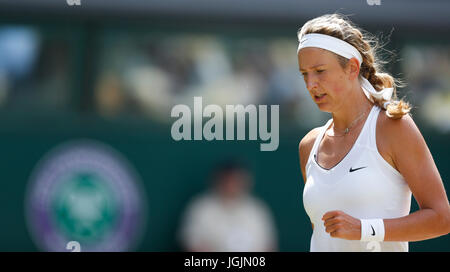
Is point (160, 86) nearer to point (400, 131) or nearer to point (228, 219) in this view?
point (228, 219)

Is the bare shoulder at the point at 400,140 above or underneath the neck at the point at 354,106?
underneath

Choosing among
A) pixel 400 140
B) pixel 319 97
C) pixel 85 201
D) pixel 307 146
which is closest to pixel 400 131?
pixel 400 140

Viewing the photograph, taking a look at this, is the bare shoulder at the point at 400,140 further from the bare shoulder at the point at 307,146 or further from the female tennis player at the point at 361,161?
the bare shoulder at the point at 307,146

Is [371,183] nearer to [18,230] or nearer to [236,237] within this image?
[236,237]

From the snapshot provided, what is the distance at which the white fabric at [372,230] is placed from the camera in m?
2.65

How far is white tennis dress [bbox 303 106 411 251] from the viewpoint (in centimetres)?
275

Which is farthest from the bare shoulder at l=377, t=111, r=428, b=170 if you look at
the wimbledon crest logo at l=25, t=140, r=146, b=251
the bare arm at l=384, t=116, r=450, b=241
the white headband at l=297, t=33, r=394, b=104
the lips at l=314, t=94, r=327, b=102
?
the wimbledon crest logo at l=25, t=140, r=146, b=251

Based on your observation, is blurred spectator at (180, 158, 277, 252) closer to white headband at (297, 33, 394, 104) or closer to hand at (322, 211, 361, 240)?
white headband at (297, 33, 394, 104)

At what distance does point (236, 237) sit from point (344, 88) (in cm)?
326

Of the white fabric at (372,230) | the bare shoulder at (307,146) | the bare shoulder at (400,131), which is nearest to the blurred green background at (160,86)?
the bare shoulder at (307,146)

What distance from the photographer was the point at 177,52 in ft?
19.7

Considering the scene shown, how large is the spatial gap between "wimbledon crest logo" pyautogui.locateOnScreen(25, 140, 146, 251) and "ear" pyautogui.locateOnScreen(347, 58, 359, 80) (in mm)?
3326

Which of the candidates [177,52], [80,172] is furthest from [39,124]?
[177,52]

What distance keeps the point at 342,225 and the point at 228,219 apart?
3.43 m
